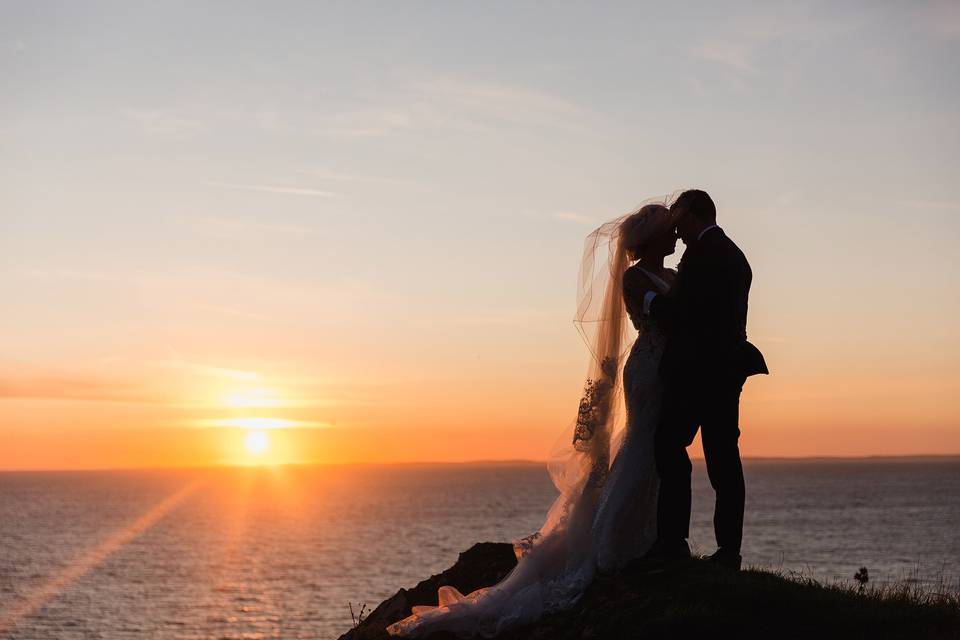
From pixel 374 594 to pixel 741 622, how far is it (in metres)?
52.0

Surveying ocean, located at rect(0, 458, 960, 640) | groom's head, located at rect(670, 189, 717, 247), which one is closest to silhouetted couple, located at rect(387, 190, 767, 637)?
groom's head, located at rect(670, 189, 717, 247)

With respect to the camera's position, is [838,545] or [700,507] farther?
[700,507]

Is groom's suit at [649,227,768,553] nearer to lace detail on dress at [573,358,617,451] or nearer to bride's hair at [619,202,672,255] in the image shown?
bride's hair at [619,202,672,255]

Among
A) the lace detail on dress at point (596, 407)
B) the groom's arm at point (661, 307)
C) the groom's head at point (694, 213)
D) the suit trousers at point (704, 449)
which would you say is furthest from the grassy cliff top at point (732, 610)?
the groom's head at point (694, 213)

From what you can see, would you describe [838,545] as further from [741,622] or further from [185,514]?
[185,514]

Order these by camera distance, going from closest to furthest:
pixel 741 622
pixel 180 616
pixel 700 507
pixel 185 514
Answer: pixel 741 622, pixel 180 616, pixel 700 507, pixel 185 514

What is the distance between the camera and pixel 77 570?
78.8 m

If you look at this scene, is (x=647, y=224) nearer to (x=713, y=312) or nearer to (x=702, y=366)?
(x=713, y=312)

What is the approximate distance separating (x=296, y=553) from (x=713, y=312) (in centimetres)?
8323

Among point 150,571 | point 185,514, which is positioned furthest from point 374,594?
point 185,514

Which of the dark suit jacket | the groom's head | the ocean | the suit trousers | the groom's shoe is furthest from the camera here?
the ocean

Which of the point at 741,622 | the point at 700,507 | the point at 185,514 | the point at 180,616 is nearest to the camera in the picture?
the point at 741,622

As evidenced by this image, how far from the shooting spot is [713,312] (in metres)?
9.43

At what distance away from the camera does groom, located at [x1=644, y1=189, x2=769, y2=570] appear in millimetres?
9438
